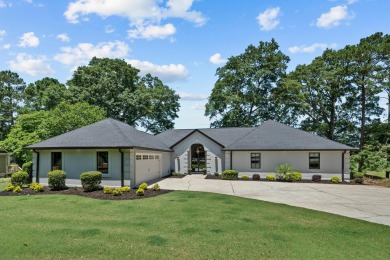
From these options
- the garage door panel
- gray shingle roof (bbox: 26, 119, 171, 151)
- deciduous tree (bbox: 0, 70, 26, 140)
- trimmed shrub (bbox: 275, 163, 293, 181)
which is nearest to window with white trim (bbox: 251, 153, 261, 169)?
trimmed shrub (bbox: 275, 163, 293, 181)

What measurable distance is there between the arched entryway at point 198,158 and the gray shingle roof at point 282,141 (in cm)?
485

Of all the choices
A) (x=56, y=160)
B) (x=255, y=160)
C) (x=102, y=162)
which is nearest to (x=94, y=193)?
(x=102, y=162)

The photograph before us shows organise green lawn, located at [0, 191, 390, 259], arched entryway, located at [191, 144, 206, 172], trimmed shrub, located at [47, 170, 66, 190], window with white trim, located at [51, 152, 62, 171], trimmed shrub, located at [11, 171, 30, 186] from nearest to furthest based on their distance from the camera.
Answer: green lawn, located at [0, 191, 390, 259] → trimmed shrub, located at [47, 170, 66, 190] → trimmed shrub, located at [11, 171, 30, 186] → window with white trim, located at [51, 152, 62, 171] → arched entryway, located at [191, 144, 206, 172]

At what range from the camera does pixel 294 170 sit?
76.4ft

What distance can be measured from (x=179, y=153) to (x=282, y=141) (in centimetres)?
1045

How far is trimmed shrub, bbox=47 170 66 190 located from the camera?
16.2 m

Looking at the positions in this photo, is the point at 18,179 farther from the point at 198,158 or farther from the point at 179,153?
the point at 198,158

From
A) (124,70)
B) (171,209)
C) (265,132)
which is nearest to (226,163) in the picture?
(265,132)

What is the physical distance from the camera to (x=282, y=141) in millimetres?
24312

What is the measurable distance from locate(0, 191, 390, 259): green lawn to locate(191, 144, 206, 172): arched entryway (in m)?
16.4

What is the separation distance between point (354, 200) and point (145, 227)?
11.3 m

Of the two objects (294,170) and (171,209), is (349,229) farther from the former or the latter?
(294,170)

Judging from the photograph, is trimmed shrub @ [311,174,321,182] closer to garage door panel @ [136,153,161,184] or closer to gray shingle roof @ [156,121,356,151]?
gray shingle roof @ [156,121,356,151]

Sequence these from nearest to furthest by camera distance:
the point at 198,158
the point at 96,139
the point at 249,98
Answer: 1. the point at 96,139
2. the point at 198,158
3. the point at 249,98
